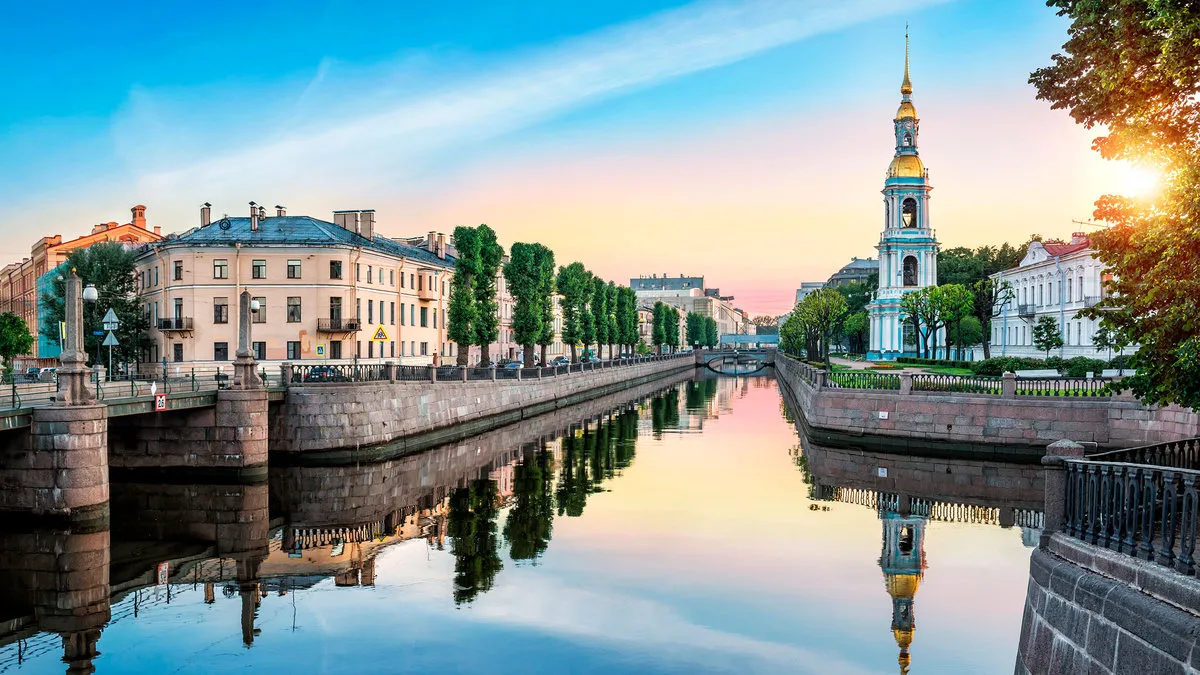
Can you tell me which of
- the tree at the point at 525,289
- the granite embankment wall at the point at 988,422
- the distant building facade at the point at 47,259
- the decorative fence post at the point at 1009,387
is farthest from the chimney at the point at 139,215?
the decorative fence post at the point at 1009,387

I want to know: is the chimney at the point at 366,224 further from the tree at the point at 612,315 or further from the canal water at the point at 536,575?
the tree at the point at 612,315

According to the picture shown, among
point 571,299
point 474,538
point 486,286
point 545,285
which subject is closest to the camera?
point 474,538

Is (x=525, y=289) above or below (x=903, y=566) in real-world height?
above

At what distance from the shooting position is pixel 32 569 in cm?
1897

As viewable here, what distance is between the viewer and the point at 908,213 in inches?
4097

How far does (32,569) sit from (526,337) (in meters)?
45.8

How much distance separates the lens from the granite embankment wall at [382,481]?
25.7m

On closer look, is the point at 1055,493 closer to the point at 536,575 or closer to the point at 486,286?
the point at 536,575

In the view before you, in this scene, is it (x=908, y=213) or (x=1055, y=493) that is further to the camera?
(x=908, y=213)

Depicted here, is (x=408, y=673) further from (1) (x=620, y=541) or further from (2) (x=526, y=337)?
(2) (x=526, y=337)

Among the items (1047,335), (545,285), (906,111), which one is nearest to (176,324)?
(545,285)

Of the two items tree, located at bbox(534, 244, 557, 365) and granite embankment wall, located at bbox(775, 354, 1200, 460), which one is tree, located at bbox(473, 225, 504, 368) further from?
granite embankment wall, located at bbox(775, 354, 1200, 460)

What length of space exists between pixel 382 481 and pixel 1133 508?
2506 centimetres

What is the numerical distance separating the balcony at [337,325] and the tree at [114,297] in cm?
1306
